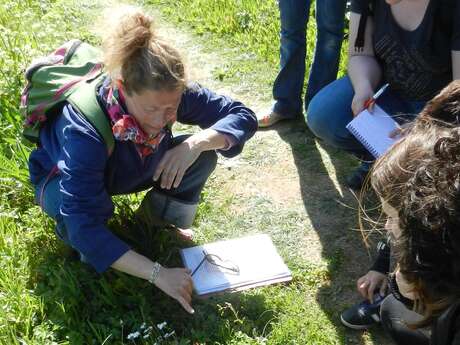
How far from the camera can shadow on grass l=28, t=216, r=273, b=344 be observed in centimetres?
232

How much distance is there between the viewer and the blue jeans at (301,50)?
336 cm

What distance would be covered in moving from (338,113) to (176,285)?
1214mm

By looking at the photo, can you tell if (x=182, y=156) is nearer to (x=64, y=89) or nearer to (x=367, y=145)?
(x=64, y=89)

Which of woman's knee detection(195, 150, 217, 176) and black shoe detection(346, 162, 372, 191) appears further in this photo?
black shoe detection(346, 162, 372, 191)

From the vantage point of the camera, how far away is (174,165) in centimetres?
247

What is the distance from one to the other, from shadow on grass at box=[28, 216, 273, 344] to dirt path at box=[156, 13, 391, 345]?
1.26ft

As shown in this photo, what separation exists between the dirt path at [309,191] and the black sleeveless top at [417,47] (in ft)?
2.12

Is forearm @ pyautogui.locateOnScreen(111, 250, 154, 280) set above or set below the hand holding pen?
below

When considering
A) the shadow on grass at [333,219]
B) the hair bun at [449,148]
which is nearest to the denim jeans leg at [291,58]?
the shadow on grass at [333,219]

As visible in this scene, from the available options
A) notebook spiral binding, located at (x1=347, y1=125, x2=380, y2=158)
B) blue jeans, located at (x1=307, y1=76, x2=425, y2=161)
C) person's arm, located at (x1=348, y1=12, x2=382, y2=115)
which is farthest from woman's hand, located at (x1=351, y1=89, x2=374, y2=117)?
notebook spiral binding, located at (x1=347, y1=125, x2=380, y2=158)

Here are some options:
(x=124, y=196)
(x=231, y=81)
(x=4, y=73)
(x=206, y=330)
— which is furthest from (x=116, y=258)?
(x=231, y=81)

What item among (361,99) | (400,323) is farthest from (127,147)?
(400,323)

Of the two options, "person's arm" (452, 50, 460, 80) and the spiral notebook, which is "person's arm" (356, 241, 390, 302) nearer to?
the spiral notebook

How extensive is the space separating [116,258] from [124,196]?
30.0 inches
